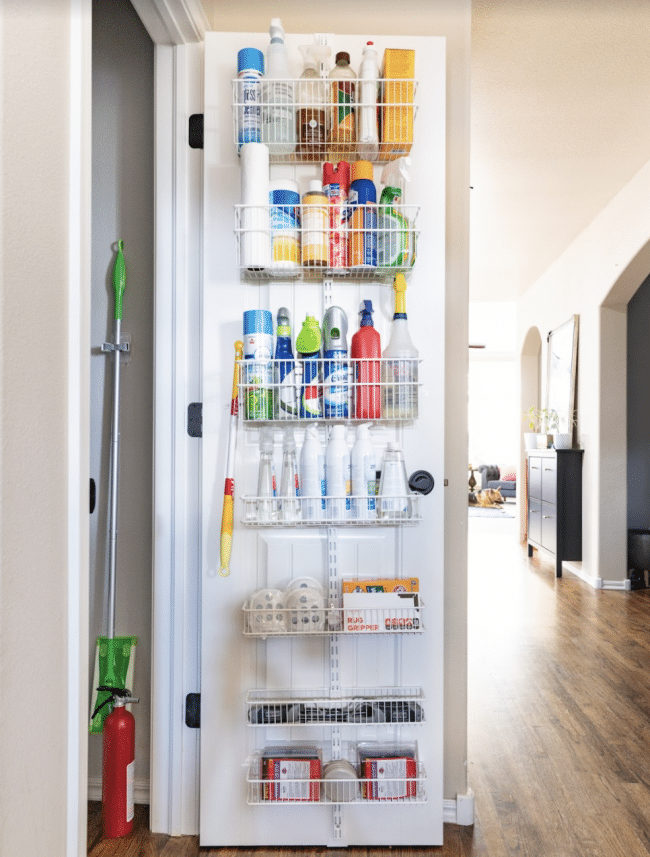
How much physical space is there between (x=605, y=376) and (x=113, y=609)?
14.0 feet

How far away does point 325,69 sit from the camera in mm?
1756

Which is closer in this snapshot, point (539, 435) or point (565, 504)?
point (565, 504)

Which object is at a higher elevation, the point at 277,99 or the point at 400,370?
the point at 277,99

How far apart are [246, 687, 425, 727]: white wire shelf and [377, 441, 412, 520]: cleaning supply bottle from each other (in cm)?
48

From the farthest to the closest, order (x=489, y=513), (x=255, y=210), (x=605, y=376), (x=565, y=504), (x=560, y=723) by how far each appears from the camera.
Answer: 1. (x=489, y=513)
2. (x=565, y=504)
3. (x=605, y=376)
4. (x=560, y=723)
5. (x=255, y=210)

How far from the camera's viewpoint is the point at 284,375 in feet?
5.86

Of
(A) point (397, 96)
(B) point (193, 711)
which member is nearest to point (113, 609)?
(B) point (193, 711)

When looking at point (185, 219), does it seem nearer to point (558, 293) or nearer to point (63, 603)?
point (63, 603)

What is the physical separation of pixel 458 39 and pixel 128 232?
109 cm

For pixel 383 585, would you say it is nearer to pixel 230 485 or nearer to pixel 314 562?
pixel 314 562

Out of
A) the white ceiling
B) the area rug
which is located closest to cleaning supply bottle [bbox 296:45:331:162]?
the white ceiling

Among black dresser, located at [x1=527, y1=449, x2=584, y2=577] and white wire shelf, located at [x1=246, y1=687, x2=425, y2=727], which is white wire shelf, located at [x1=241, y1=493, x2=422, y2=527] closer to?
white wire shelf, located at [x1=246, y1=687, x2=425, y2=727]

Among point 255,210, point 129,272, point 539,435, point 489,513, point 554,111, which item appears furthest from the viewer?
point 489,513

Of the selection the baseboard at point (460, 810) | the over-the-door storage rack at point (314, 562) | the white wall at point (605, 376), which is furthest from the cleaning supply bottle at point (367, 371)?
the white wall at point (605, 376)
